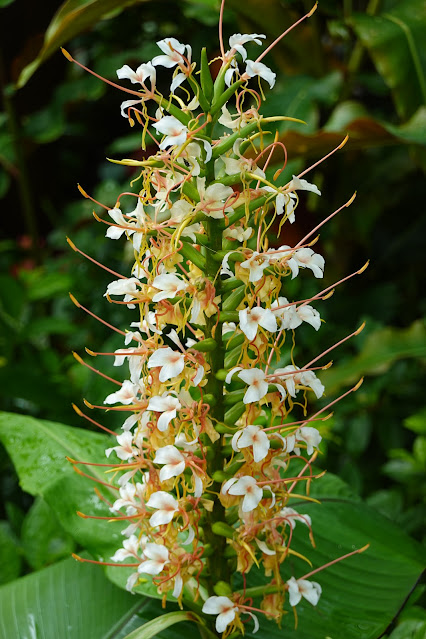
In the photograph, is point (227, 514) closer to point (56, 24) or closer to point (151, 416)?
point (151, 416)

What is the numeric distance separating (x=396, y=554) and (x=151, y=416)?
1.29ft

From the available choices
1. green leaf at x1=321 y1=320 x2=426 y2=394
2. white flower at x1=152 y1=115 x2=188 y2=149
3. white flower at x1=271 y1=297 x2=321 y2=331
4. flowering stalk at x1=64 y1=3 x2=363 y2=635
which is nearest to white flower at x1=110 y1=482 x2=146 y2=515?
flowering stalk at x1=64 y1=3 x2=363 y2=635

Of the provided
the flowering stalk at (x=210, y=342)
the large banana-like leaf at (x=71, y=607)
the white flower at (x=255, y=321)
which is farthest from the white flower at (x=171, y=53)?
the large banana-like leaf at (x=71, y=607)

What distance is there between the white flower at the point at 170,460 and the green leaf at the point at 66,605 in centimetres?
26

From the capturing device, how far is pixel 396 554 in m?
0.79

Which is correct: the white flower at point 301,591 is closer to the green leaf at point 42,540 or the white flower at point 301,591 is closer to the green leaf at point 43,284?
the green leaf at point 42,540

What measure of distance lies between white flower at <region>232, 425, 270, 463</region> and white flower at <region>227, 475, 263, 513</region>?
0.02 metres

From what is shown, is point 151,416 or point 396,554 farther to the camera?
point 396,554

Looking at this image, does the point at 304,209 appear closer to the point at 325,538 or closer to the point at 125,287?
the point at 325,538

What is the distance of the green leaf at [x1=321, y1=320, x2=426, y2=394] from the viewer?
130 cm

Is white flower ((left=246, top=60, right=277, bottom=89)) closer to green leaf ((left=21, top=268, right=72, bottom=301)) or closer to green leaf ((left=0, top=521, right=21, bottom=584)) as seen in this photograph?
green leaf ((left=0, top=521, right=21, bottom=584))

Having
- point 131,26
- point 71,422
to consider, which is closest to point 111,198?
point 131,26

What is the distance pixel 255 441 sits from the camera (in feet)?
1.77

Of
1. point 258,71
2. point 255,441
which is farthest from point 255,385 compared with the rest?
point 258,71
